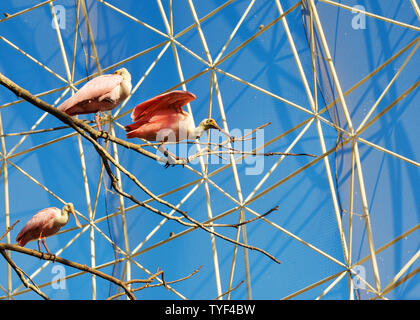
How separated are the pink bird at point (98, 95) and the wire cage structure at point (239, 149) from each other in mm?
2596

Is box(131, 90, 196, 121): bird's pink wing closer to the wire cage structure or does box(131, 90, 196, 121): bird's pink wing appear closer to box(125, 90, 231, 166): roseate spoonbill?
box(125, 90, 231, 166): roseate spoonbill

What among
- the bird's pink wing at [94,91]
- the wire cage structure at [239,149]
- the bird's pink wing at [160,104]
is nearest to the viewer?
the bird's pink wing at [160,104]

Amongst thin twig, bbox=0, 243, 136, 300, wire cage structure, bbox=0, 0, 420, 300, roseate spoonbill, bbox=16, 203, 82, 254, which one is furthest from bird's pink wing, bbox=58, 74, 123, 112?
roseate spoonbill, bbox=16, 203, 82, 254

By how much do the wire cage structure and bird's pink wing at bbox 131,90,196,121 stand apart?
114 inches

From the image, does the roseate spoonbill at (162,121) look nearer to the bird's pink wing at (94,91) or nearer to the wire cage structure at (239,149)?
the bird's pink wing at (94,91)

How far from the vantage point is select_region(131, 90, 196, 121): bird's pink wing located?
5.57m

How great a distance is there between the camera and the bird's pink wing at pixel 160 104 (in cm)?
557

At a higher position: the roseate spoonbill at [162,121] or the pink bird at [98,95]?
the pink bird at [98,95]

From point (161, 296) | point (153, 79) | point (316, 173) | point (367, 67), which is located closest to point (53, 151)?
point (153, 79)

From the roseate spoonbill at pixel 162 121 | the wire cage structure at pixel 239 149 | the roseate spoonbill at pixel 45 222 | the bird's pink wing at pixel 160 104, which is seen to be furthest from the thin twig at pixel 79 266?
the roseate spoonbill at pixel 45 222

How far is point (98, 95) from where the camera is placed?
5969 mm

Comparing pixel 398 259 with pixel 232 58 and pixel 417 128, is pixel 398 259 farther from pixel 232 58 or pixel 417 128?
pixel 232 58

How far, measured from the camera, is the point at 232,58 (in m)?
14.0
